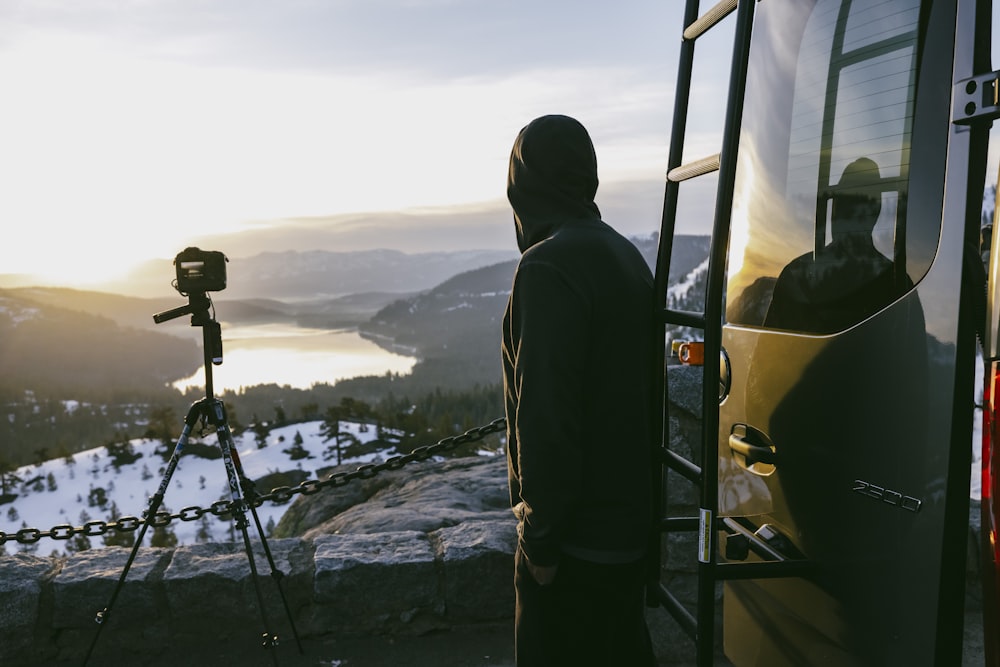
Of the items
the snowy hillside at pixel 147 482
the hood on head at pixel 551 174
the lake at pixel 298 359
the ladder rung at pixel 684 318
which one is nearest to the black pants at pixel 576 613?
the ladder rung at pixel 684 318

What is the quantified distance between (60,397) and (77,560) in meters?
45.3

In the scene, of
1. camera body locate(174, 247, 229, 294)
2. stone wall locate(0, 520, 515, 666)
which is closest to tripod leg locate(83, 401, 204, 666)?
stone wall locate(0, 520, 515, 666)

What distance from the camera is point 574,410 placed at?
203 centimetres

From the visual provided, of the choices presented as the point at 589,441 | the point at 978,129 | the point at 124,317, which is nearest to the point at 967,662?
the point at 589,441

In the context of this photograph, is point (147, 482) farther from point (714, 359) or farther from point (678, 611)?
point (714, 359)

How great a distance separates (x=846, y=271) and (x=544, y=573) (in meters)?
1.09

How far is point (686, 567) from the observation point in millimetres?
3639

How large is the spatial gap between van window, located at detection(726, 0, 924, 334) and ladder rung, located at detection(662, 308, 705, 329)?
0.22 metres

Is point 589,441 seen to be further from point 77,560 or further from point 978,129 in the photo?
point 77,560

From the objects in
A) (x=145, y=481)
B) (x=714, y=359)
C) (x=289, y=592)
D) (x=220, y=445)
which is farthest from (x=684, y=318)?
(x=145, y=481)

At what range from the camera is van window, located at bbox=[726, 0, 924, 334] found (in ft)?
5.61

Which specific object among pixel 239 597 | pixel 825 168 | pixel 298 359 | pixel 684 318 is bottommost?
pixel 298 359

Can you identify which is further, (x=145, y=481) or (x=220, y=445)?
(x=145, y=481)

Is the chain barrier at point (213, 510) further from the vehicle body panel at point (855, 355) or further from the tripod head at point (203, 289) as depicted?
the vehicle body panel at point (855, 355)
